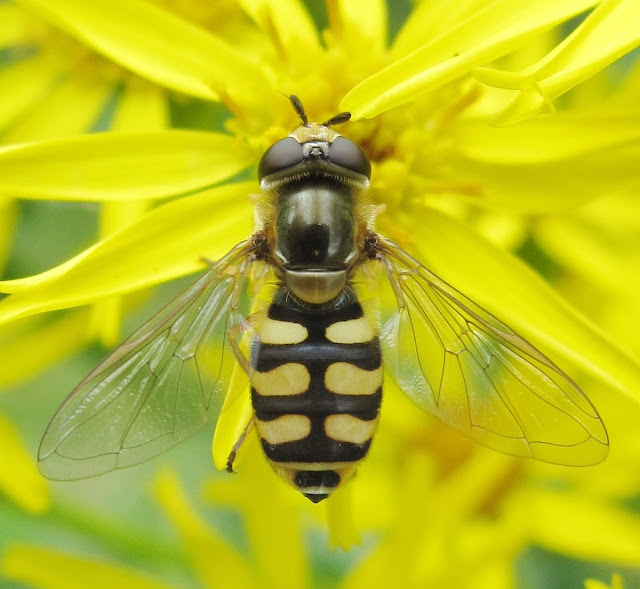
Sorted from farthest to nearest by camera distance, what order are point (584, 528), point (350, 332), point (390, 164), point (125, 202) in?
point (584, 528) < point (125, 202) < point (390, 164) < point (350, 332)

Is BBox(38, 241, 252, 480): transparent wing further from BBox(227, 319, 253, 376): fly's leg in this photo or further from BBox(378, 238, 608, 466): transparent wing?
BBox(378, 238, 608, 466): transparent wing

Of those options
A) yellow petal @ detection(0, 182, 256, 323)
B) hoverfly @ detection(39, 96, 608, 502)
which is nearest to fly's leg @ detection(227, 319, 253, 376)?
hoverfly @ detection(39, 96, 608, 502)

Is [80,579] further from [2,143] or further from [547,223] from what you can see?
[547,223]

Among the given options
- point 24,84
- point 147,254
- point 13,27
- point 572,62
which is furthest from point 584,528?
point 13,27

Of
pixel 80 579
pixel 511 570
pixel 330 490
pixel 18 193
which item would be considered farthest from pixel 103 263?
pixel 511 570

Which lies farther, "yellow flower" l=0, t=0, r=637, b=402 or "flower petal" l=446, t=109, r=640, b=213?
"flower petal" l=446, t=109, r=640, b=213

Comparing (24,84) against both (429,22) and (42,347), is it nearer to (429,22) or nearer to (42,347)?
(42,347)
